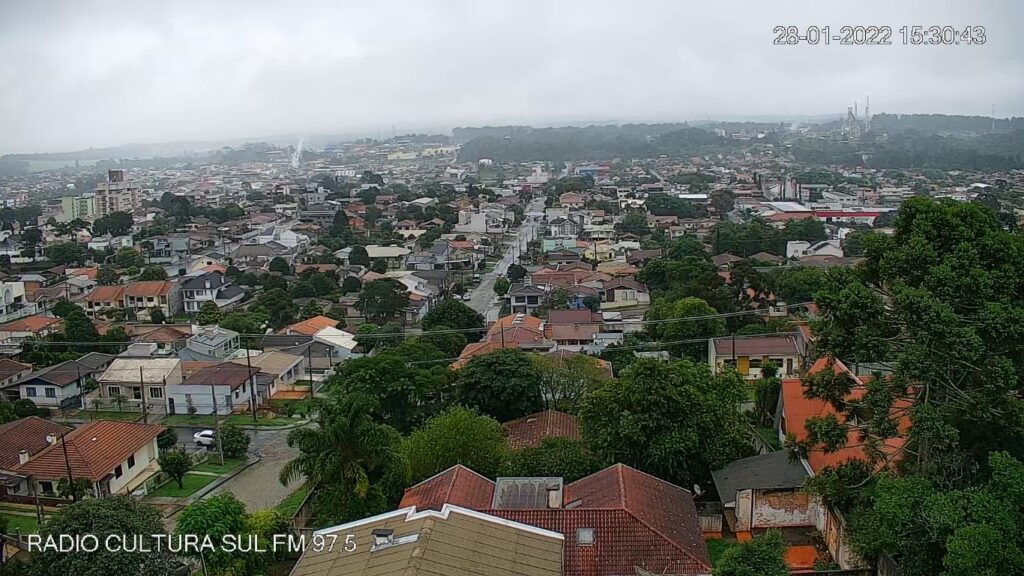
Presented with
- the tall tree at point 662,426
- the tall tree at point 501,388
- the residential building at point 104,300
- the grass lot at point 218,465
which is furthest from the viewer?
the residential building at point 104,300

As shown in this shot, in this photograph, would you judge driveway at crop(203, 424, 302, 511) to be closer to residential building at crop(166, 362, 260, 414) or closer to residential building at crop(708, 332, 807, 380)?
residential building at crop(166, 362, 260, 414)

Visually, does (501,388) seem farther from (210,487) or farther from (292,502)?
(210,487)

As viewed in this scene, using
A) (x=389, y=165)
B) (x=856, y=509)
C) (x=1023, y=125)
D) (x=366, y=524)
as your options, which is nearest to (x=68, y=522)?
(x=366, y=524)

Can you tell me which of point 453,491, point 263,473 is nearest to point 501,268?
point 263,473

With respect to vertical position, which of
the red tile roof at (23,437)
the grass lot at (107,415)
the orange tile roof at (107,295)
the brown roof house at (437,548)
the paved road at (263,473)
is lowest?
the paved road at (263,473)

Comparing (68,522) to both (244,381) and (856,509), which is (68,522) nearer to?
(856,509)

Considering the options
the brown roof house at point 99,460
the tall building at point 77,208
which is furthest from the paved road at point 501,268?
the tall building at point 77,208

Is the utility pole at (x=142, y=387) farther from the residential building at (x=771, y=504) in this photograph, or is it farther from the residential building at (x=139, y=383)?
the residential building at (x=771, y=504)
